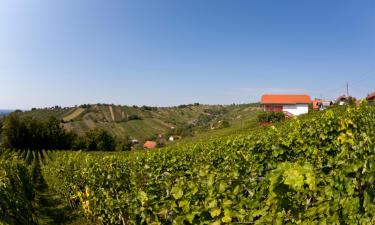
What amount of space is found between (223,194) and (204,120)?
17977cm

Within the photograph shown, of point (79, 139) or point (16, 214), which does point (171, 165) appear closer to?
point (16, 214)

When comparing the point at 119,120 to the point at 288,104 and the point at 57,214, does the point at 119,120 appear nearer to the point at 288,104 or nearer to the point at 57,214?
the point at 288,104

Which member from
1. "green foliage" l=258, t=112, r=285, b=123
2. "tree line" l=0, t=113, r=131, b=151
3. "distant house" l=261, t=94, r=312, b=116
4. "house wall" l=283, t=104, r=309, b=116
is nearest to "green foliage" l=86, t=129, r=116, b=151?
"tree line" l=0, t=113, r=131, b=151

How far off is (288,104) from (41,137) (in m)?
54.4

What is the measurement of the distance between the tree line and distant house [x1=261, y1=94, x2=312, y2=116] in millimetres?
38620

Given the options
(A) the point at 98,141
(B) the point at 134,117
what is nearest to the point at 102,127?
(B) the point at 134,117

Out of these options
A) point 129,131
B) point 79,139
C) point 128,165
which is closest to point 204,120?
point 129,131

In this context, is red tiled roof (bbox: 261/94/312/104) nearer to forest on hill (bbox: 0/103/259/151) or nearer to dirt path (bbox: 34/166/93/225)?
forest on hill (bbox: 0/103/259/151)

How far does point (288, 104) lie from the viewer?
261 feet

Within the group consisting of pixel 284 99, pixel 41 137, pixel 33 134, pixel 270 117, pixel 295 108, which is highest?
pixel 284 99

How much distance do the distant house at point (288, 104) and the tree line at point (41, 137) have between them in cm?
3862

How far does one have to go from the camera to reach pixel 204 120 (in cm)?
18325

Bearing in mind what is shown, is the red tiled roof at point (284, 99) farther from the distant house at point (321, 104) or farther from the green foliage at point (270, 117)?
the green foliage at point (270, 117)

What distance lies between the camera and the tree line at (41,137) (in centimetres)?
6488
